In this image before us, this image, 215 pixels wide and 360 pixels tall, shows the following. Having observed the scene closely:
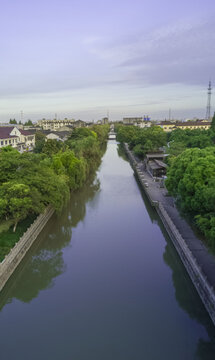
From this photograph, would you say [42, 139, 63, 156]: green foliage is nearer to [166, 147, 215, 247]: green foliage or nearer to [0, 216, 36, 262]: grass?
[0, 216, 36, 262]: grass

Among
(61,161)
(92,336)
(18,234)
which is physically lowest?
(92,336)

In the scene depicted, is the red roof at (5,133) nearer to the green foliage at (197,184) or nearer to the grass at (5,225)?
the grass at (5,225)

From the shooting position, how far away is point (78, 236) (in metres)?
19.5

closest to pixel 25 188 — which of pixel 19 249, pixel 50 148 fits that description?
pixel 19 249

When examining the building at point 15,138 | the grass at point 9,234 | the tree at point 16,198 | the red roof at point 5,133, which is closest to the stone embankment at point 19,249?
the grass at point 9,234

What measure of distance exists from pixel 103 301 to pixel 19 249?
6.01 meters

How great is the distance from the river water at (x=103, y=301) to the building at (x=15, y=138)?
29405 mm

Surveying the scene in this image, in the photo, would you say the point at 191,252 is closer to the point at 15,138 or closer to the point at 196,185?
the point at 196,185

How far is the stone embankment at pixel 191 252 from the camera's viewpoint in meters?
11.6

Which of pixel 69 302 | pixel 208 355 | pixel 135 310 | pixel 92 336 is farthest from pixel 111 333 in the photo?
pixel 208 355

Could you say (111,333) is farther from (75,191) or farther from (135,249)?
(75,191)

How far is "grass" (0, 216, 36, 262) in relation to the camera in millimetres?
15215

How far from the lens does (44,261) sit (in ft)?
53.9

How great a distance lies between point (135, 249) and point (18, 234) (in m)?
7.78
